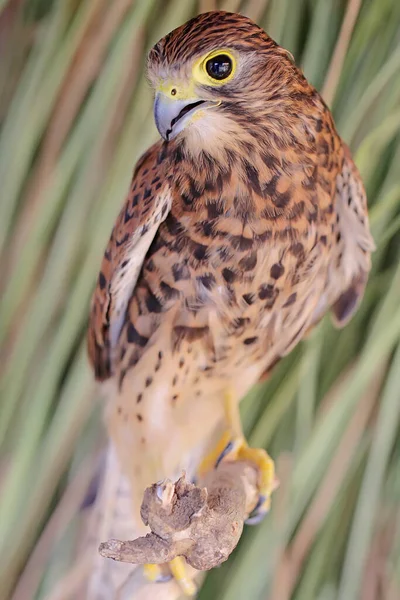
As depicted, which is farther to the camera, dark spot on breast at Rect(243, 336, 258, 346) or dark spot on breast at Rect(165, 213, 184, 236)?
dark spot on breast at Rect(243, 336, 258, 346)

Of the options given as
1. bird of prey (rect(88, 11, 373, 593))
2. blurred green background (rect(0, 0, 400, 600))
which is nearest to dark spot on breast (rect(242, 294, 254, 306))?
bird of prey (rect(88, 11, 373, 593))

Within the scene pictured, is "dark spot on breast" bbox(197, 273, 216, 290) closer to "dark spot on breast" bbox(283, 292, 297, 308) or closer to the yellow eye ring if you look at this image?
"dark spot on breast" bbox(283, 292, 297, 308)

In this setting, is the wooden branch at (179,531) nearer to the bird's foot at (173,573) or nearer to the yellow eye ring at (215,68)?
the bird's foot at (173,573)

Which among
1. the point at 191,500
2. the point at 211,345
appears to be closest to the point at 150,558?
the point at 191,500

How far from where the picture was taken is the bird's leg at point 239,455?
131 cm

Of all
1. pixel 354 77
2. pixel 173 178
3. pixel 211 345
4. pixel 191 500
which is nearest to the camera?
pixel 191 500

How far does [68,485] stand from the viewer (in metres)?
1.25


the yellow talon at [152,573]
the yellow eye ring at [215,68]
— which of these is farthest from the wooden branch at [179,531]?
the yellow eye ring at [215,68]

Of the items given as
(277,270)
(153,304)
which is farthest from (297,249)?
(153,304)

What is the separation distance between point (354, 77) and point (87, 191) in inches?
26.4

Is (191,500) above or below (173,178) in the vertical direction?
below

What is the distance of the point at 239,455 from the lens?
1.34m

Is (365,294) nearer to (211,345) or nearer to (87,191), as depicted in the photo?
(211,345)

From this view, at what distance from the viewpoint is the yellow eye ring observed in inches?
35.6
